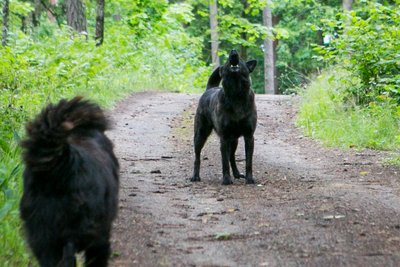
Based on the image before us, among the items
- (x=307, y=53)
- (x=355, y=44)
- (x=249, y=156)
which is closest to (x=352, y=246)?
(x=249, y=156)

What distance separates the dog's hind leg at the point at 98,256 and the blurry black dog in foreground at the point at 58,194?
0.51 ft

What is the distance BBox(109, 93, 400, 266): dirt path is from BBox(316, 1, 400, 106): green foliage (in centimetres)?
183

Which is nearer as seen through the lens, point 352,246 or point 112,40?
point 352,246

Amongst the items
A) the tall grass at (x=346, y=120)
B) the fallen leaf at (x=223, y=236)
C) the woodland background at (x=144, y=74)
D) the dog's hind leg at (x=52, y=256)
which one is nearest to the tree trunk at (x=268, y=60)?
the woodland background at (x=144, y=74)

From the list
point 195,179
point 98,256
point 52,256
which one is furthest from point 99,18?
point 52,256

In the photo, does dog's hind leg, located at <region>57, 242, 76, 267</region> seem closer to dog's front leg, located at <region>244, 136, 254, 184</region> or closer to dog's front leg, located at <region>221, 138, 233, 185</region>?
dog's front leg, located at <region>221, 138, 233, 185</region>

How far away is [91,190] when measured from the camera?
4.05m

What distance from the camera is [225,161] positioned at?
898 cm

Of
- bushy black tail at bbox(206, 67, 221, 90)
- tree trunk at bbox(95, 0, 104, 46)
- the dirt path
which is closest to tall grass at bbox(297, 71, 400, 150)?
the dirt path

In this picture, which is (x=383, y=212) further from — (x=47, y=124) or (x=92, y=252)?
(x=47, y=124)

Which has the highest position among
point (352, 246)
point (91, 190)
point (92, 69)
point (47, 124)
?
point (92, 69)

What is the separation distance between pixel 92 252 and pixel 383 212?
3479 mm

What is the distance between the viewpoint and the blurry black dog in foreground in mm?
3924

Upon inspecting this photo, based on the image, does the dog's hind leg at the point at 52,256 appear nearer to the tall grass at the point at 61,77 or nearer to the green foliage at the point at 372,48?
the tall grass at the point at 61,77
